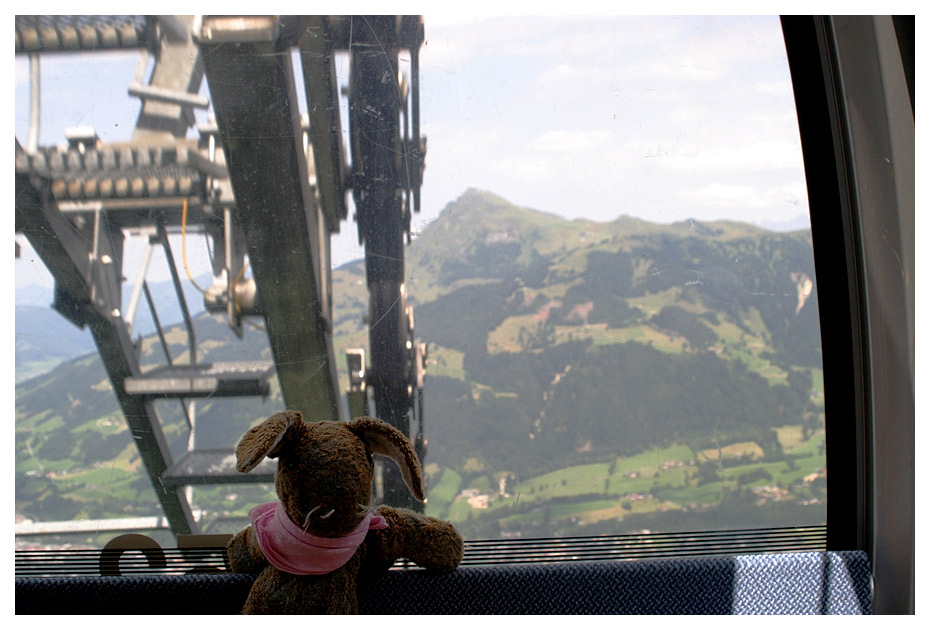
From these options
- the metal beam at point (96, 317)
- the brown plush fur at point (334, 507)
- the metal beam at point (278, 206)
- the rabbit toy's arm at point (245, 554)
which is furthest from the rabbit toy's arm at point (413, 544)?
the metal beam at point (96, 317)

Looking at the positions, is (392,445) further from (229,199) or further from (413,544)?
(229,199)

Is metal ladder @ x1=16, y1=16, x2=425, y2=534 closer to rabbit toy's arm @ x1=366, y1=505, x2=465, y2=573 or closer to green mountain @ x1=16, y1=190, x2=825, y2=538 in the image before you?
green mountain @ x1=16, y1=190, x2=825, y2=538

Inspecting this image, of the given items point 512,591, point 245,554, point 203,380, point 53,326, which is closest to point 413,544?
point 512,591

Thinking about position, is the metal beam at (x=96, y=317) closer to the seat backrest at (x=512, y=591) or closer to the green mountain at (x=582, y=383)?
the green mountain at (x=582, y=383)

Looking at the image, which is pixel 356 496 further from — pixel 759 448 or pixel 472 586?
pixel 759 448

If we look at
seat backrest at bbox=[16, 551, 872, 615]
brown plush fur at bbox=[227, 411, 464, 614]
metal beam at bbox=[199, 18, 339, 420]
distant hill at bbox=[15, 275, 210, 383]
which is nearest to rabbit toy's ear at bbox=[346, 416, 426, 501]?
brown plush fur at bbox=[227, 411, 464, 614]

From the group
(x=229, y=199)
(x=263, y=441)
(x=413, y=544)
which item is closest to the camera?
(x=263, y=441)
